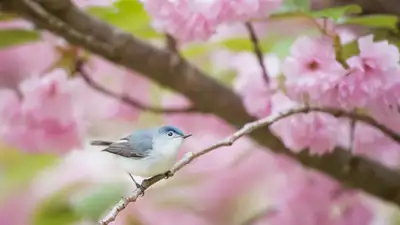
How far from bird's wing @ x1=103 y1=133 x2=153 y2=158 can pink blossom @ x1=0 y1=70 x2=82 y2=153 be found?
126 mm

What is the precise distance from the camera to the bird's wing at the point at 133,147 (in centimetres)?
35

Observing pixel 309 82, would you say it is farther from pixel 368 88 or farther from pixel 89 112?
pixel 89 112

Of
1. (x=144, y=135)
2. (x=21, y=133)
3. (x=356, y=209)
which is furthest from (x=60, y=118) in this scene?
(x=356, y=209)

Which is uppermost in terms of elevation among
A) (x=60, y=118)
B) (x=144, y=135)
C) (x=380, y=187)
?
(x=60, y=118)

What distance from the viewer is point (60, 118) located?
1.62ft

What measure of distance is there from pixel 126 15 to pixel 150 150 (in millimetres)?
163

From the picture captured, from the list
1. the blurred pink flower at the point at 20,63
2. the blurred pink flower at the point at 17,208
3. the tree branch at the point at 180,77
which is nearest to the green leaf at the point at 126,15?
the tree branch at the point at 180,77

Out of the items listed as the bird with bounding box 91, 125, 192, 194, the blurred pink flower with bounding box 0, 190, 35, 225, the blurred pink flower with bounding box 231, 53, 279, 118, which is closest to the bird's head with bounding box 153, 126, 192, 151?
the bird with bounding box 91, 125, 192, 194

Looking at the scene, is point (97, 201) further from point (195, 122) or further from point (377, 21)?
point (377, 21)

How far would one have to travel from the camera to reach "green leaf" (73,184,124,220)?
50cm

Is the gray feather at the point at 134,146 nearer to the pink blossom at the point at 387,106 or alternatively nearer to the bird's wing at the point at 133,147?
the bird's wing at the point at 133,147

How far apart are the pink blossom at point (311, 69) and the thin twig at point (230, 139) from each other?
0.04 feet

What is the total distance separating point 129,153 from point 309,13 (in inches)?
5.3

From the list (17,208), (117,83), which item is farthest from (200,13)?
(17,208)
